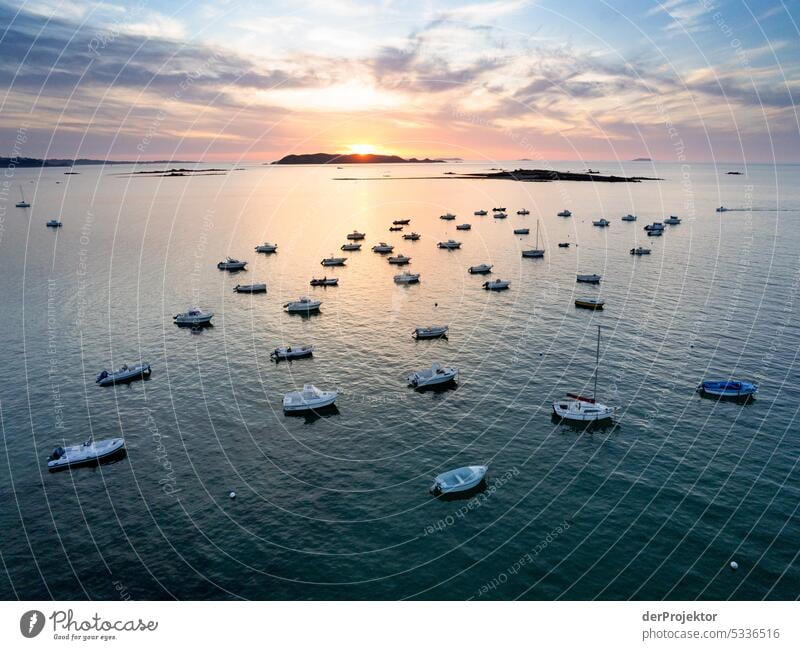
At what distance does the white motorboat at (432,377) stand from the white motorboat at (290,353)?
2099 cm

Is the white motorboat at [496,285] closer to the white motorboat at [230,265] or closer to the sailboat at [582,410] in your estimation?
the sailboat at [582,410]

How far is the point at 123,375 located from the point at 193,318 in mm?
27332

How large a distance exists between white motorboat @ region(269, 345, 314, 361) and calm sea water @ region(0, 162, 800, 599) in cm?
268

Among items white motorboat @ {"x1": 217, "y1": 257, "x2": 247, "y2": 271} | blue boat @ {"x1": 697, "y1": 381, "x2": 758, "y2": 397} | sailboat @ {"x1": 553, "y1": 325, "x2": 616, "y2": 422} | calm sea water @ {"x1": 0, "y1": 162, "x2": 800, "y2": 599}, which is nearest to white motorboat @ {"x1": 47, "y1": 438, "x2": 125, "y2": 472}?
calm sea water @ {"x1": 0, "y1": 162, "x2": 800, "y2": 599}

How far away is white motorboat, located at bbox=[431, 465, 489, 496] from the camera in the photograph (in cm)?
5369

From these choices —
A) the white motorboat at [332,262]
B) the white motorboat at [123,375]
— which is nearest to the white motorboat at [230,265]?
the white motorboat at [332,262]

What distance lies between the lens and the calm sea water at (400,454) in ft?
145

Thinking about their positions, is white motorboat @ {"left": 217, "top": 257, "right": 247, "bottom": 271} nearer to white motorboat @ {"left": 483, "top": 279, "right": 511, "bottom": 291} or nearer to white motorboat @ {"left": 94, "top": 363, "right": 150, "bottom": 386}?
white motorboat @ {"left": 483, "top": 279, "right": 511, "bottom": 291}

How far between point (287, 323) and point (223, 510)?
59.9 meters

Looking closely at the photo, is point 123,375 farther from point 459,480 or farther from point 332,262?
point 332,262

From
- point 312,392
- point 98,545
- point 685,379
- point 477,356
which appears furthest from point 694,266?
point 98,545

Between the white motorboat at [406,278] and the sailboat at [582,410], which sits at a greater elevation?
the white motorboat at [406,278]

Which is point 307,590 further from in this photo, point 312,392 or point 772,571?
point 772,571

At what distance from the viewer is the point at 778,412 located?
68.0 meters
